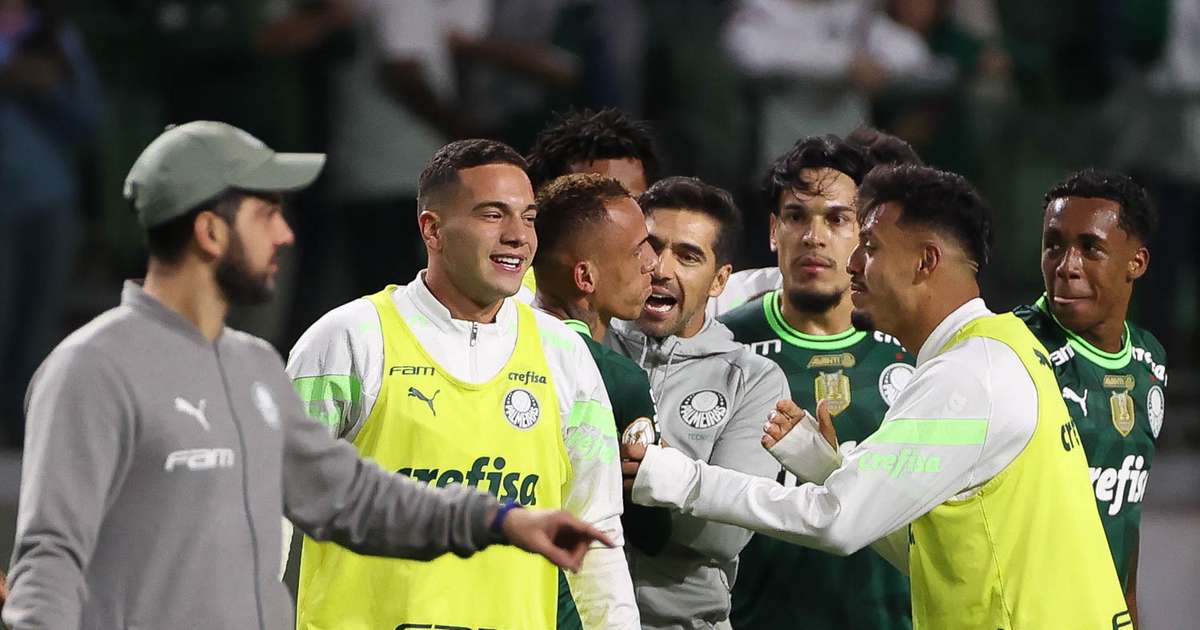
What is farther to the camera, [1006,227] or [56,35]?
[1006,227]

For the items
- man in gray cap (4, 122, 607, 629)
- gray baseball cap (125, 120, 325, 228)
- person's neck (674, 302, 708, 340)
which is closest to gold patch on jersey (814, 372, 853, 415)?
person's neck (674, 302, 708, 340)

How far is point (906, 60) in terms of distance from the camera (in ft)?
30.7

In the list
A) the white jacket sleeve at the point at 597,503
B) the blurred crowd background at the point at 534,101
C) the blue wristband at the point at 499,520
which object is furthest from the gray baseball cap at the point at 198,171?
the blurred crowd background at the point at 534,101

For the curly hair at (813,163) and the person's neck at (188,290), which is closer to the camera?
the person's neck at (188,290)

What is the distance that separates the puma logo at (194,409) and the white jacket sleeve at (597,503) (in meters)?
1.13

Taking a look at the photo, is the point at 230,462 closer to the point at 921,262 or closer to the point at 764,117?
the point at 921,262

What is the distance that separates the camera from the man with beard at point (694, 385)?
4602mm

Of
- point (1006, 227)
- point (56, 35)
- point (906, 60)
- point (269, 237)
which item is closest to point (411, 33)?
point (56, 35)

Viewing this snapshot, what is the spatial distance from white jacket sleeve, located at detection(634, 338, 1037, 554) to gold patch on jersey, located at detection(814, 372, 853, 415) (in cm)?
87

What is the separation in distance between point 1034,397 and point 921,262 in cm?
40

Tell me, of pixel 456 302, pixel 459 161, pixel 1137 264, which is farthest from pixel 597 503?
pixel 1137 264

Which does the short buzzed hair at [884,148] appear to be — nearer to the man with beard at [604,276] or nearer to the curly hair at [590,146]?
the curly hair at [590,146]

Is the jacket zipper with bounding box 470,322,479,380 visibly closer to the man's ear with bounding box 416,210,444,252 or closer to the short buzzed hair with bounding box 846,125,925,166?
the man's ear with bounding box 416,210,444,252

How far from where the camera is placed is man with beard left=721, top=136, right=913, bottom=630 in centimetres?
490
